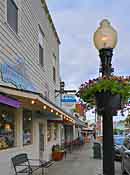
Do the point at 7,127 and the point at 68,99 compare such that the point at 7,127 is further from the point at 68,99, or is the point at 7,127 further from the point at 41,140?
the point at 68,99

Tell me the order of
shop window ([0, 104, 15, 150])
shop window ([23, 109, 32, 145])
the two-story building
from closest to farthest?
the two-story building, shop window ([0, 104, 15, 150]), shop window ([23, 109, 32, 145])

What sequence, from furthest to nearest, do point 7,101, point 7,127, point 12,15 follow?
1. point 12,15
2. point 7,127
3. point 7,101

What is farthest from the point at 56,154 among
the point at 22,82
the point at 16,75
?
the point at 16,75

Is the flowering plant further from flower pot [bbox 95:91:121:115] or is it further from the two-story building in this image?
the two-story building

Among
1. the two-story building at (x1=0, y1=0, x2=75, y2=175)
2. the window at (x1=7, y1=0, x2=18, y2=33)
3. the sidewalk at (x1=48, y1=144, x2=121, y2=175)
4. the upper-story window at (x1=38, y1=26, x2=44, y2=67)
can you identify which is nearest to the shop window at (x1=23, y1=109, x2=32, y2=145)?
the two-story building at (x1=0, y1=0, x2=75, y2=175)

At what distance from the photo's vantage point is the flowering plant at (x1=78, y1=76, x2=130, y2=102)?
638cm

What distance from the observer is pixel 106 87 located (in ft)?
20.9

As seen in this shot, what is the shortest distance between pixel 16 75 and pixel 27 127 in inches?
140

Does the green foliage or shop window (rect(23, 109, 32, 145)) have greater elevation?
the green foliage

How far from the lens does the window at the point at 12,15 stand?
13385 mm

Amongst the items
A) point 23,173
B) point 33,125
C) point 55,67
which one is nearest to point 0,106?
point 23,173

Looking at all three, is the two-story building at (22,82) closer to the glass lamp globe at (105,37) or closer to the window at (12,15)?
the window at (12,15)

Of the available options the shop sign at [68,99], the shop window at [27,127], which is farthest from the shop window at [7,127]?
the shop sign at [68,99]

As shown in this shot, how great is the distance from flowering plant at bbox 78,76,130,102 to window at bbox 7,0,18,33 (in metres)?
7.20
